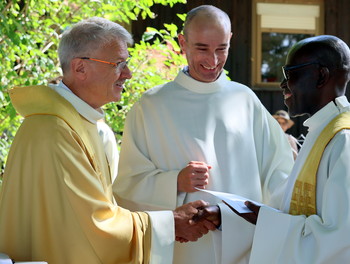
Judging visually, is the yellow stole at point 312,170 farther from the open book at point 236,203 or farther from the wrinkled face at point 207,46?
the wrinkled face at point 207,46

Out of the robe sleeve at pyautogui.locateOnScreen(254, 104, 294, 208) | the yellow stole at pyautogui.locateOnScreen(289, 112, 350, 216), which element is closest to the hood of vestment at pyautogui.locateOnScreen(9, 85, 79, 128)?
the yellow stole at pyautogui.locateOnScreen(289, 112, 350, 216)

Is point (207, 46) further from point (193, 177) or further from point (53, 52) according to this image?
point (53, 52)

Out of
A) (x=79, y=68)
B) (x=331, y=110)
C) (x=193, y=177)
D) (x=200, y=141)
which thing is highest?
(x=79, y=68)

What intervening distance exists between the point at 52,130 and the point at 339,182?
4.07 feet

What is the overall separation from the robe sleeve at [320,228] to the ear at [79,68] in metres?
1.08

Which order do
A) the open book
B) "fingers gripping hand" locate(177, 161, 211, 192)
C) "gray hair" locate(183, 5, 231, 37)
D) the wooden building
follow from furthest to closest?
the wooden building → "gray hair" locate(183, 5, 231, 37) → "fingers gripping hand" locate(177, 161, 211, 192) → the open book

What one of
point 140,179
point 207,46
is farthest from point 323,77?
point 140,179

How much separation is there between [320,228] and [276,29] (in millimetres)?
9085

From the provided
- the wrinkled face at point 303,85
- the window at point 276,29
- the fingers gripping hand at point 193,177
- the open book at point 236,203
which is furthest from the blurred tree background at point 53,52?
the window at point 276,29

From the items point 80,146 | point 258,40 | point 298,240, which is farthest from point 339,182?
point 258,40

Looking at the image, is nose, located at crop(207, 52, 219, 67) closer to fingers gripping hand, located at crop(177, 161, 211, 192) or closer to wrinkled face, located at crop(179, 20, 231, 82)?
wrinkled face, located at crop(179, 20, 231, 82)

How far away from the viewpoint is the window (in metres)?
11.6

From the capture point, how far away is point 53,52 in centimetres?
648

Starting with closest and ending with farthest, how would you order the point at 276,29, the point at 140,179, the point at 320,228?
the point at 320,228 → the point at 140,179 → the point at 276,29
